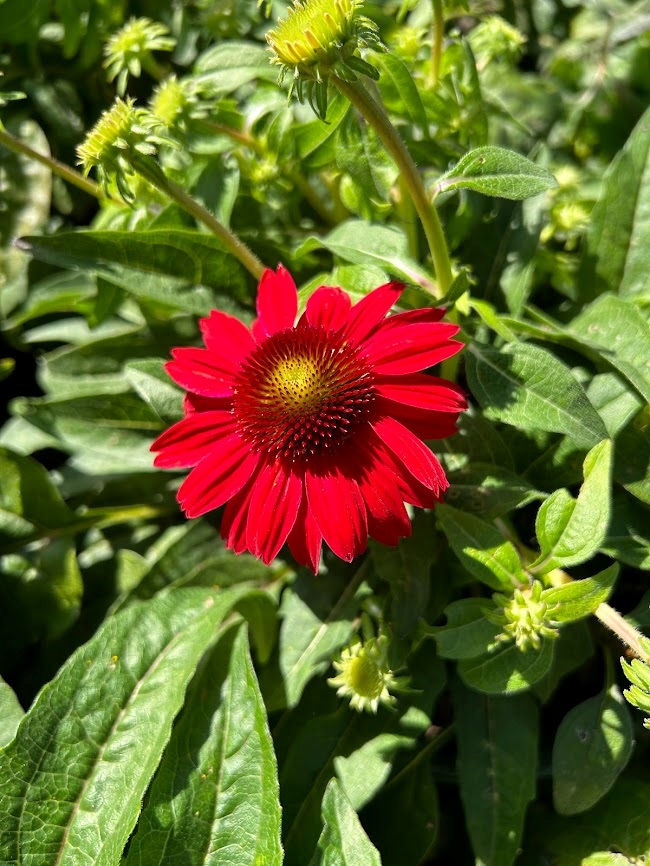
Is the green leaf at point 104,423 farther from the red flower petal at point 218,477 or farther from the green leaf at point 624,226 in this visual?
the green leaf at point 624,226

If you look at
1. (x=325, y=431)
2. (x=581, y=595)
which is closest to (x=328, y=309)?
(x=325, y=431)

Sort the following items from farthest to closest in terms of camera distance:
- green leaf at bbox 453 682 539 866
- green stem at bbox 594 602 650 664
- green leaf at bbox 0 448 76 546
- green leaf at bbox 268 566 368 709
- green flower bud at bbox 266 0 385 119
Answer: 1. green leaf at bbox 0 448 76 546
2. green leaf at bbox 268 566 368 709
3. green leaf at bbox 453 682 539 866
4. green stem at bbox 594 602 650 664
5. green flower bud at bbox 266 0 385 119

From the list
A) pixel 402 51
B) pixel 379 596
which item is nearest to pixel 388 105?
pixel 402 51

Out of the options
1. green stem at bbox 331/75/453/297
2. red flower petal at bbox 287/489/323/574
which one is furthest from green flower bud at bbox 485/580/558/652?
green stem at bbox 331/75/453/297

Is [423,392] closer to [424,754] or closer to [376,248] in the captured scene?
[376,248]

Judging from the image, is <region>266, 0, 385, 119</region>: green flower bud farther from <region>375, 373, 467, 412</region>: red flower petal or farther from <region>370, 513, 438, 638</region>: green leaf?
<region>370, 513, 438, 638</region>: green leaf

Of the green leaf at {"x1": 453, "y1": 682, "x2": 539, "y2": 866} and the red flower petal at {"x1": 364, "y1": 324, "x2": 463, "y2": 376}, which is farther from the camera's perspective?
the green leaf at {"x1": 453, "y1": 682, "x2": 539, "y2": 866}

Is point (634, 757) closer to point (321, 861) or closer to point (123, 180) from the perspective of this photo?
point (321, 861)
